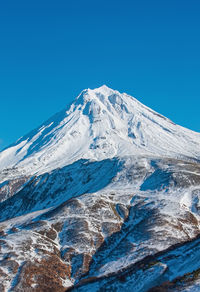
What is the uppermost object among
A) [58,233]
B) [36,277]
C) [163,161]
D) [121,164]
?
[121,164]

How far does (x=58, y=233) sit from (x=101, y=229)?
1273cm

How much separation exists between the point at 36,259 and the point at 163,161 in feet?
344

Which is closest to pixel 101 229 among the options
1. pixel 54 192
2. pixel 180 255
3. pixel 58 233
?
pixel 58 233

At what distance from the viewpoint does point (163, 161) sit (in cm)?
16662

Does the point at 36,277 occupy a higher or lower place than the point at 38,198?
lower

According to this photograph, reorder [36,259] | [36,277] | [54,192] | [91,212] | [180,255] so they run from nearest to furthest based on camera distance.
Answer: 1. [180,255]
2. [36,277]
3. [36,259]
4. [91,212]
5. [54,192]

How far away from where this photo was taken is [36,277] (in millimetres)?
67688

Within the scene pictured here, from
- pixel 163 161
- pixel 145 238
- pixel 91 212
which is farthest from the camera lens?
pixel 163 161

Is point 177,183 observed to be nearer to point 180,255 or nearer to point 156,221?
point 156,221

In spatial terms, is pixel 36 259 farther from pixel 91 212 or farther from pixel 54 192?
pixel 54 192

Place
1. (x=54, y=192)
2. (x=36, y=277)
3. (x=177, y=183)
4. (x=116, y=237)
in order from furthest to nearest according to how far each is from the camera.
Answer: (x=54, y=192) → (x=177, y=183) → (x=116, y=237) → (x=36, y=277)

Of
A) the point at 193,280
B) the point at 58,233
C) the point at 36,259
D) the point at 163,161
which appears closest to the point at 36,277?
the point at 36,259

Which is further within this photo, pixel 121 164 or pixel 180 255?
pixel 121 164

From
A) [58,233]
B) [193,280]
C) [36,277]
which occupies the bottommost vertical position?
[193,280]
